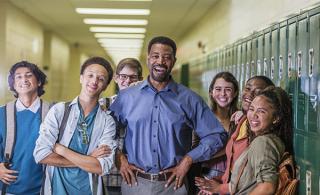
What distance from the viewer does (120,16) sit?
34.3ft

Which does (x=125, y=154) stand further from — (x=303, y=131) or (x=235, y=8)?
(x=235, y=8)

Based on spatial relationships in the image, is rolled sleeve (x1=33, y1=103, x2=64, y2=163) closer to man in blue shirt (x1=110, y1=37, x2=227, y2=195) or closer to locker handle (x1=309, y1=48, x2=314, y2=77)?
man in blue shirt (x1=110, y1=37, x2=227, y2=195)

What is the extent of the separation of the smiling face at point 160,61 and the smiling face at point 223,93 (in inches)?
33.4

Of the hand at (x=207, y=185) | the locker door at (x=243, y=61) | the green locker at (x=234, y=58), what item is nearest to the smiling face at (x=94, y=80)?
the hand at (x=207, y=185)

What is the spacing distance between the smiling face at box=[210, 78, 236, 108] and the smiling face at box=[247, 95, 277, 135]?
1.02 meters

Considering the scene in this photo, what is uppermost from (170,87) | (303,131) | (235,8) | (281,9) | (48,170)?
(235,8)

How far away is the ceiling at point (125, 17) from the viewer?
882 centimetres

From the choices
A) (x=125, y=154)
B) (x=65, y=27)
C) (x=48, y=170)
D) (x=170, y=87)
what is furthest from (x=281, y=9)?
(x=65, y=27)

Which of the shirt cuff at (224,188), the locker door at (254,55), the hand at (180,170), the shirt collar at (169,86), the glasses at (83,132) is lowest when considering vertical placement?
the shirt cuff at (224,188)

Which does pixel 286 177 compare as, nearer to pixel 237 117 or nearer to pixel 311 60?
pixel 311 60

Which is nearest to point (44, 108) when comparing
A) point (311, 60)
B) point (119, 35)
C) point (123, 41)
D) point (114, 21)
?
point (311, 60)

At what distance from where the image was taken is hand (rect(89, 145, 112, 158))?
111 inches

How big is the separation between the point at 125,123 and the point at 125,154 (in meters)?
0.19

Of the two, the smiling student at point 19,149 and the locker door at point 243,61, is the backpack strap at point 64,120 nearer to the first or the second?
the smiling student at point 19,149
